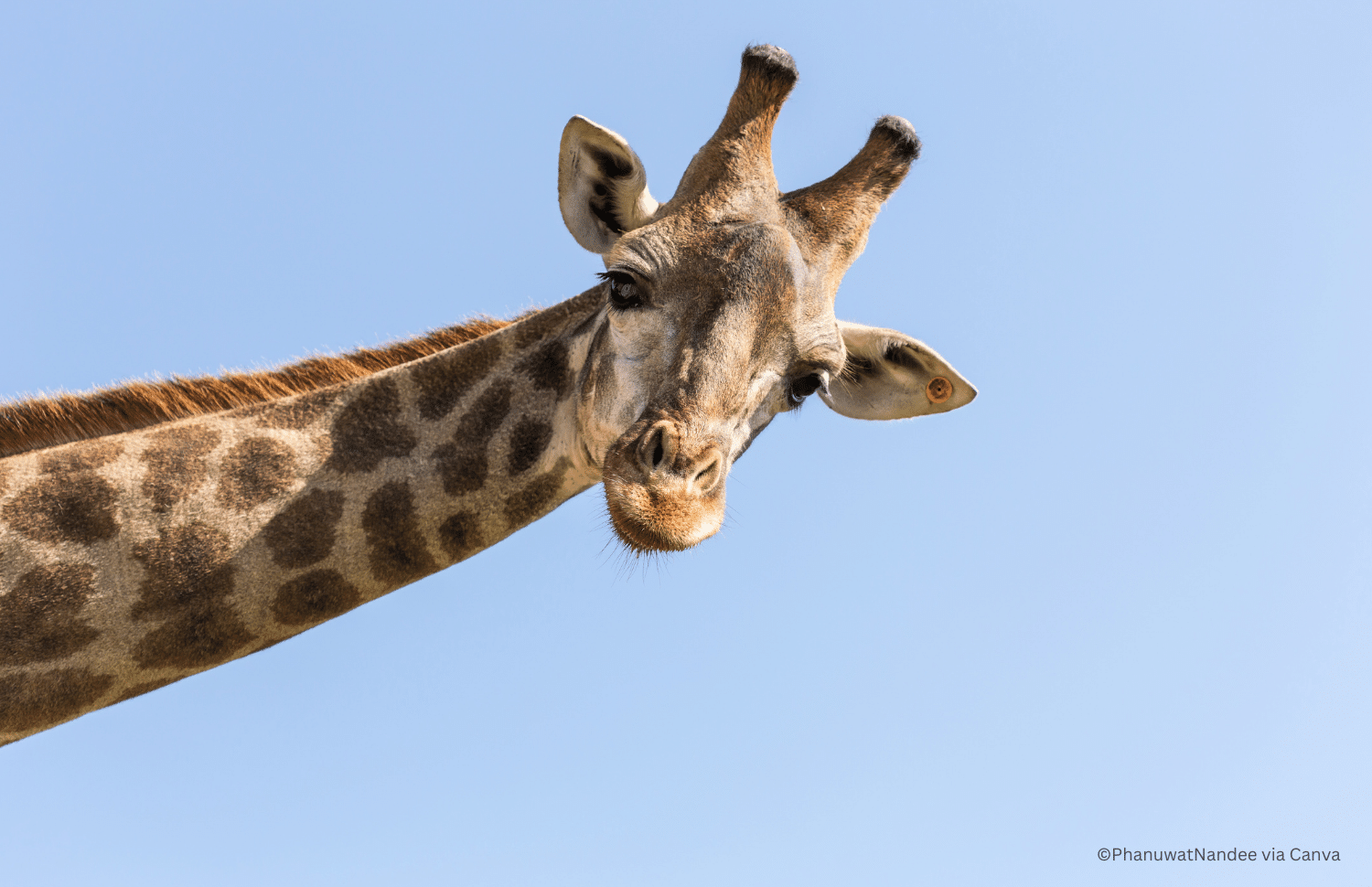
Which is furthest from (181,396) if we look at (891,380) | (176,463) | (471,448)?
(891,380)

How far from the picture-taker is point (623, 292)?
567 cm

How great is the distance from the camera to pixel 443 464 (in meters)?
5.92

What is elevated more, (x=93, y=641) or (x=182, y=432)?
(x=182, y=432)

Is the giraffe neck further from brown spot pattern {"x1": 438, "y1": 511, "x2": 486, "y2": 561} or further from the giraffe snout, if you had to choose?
the giraffe snout

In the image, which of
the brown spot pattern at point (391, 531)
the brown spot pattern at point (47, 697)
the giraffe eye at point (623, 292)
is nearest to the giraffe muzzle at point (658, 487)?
the giraffe eye at point (623, 292)

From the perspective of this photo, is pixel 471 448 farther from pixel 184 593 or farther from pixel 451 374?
pixel 184 593

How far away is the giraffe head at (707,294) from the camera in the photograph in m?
5.14

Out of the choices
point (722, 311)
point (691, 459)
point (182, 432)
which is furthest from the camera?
point (182, 432)

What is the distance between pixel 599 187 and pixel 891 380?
7.17 feet

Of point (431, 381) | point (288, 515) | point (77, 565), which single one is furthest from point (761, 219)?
point (77, 565)

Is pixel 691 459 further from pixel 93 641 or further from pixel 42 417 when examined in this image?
pixel 42 417

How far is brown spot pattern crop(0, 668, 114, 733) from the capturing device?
5402mm

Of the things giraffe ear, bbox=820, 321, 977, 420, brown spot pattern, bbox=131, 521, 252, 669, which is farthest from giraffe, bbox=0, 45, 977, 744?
giraffe ear, bbox=820, 321, 977, 420

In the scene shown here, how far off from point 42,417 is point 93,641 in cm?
128
